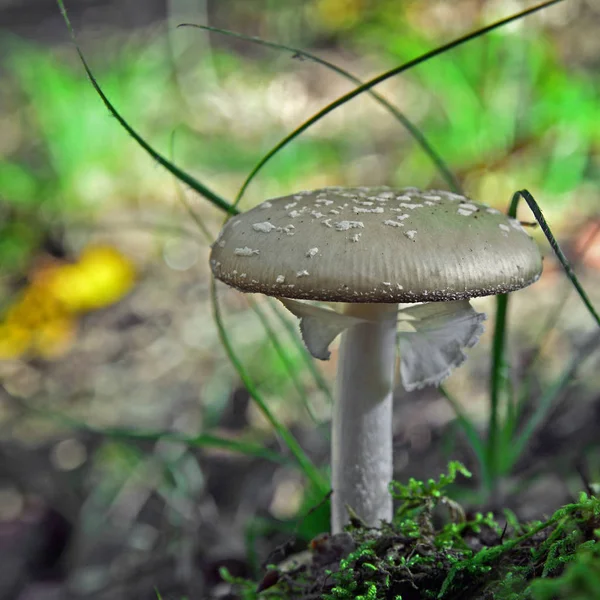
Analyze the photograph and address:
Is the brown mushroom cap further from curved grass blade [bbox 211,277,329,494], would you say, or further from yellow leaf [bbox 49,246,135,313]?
yellow leaf [bbox 49,246,135,313]

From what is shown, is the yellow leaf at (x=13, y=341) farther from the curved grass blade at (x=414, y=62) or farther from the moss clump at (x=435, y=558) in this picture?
the curved grass blade at (x=414, y=62)

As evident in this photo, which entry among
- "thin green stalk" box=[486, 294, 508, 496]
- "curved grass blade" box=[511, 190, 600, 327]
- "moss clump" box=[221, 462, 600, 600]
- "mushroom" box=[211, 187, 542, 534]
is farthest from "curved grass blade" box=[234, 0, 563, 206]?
"moss clump" box=[221, 462, 600, 600]

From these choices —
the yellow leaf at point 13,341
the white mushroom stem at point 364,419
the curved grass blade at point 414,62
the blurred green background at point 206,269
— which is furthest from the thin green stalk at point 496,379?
the yellow leaf at point 13,341

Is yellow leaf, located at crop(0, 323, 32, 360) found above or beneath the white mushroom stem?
above

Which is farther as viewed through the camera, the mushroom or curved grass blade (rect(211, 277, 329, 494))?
curved grass blade (rect(211, 277, 329, 494))

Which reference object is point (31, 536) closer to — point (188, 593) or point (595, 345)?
point (188, 593)

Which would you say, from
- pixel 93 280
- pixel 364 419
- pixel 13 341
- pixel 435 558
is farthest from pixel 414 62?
pixel 93 280

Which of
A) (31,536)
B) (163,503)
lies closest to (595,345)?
(163,503)

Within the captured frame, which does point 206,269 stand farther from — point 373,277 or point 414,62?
point 373,277
